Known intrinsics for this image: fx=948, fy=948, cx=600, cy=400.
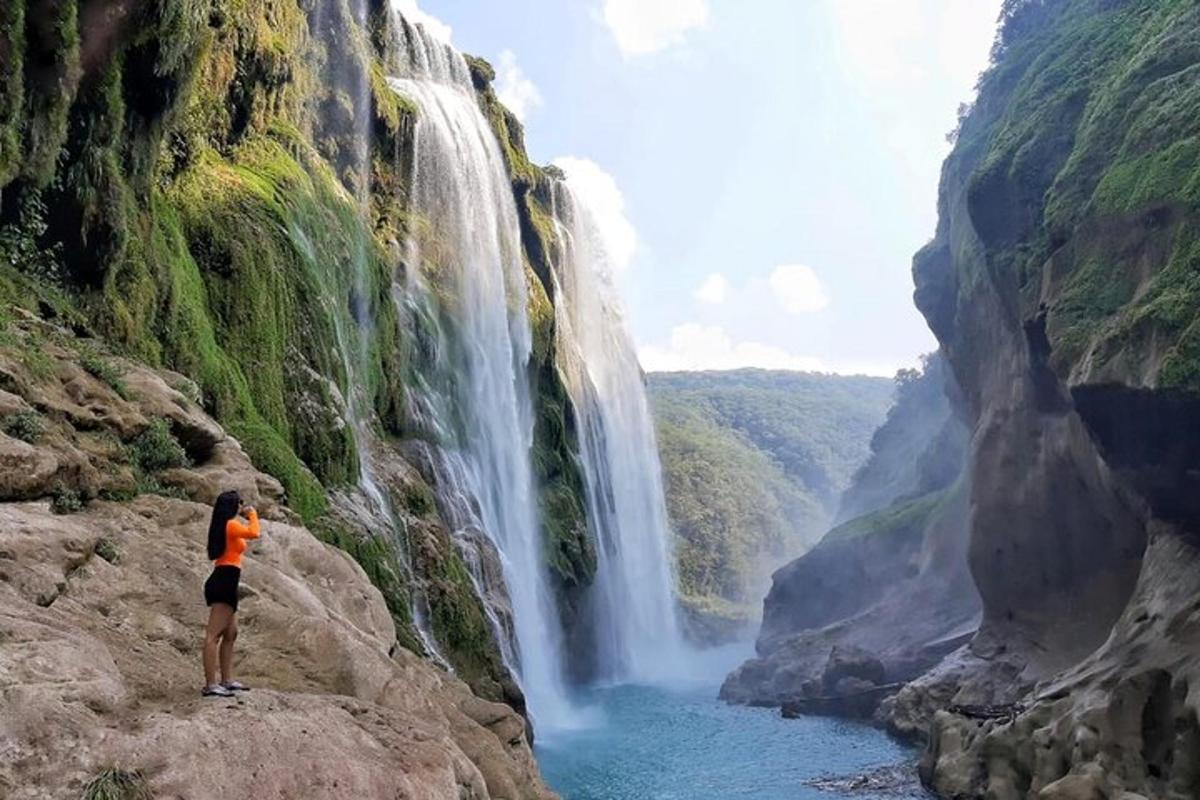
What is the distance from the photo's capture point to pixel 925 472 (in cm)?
6475

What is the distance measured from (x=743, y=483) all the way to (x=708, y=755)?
94.8m

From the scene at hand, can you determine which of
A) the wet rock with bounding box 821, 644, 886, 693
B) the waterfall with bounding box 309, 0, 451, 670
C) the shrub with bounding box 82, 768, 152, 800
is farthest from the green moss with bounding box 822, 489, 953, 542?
the shrub with bounding box 82, 768, 152, 800

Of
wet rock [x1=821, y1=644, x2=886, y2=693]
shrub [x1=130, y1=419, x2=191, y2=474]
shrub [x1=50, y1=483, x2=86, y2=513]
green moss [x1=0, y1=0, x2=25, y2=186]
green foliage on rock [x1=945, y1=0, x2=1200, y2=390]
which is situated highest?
green foliage on rock [x1=945, y1=0, x2=1200, y2=390]

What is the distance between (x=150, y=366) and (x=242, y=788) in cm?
1024

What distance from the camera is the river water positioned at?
24703 millimetres

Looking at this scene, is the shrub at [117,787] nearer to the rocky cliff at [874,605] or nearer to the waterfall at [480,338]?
the waterfall at [480,338]

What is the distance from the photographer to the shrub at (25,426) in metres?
9.39

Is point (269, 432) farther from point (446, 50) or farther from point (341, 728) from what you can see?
point (446, 50)

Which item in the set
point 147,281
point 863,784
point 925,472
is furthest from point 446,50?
point 925,472

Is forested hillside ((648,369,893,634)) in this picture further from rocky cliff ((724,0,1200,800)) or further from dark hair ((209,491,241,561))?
dark hair ((209,491,241,561))

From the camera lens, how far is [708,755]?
30.8 metres

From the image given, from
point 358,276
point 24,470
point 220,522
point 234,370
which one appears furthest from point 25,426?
point 358,276

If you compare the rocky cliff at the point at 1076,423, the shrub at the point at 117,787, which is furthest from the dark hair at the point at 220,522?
the rocky cliff at the point at 1076,423

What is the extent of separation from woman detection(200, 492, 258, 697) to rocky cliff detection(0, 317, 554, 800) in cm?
24
